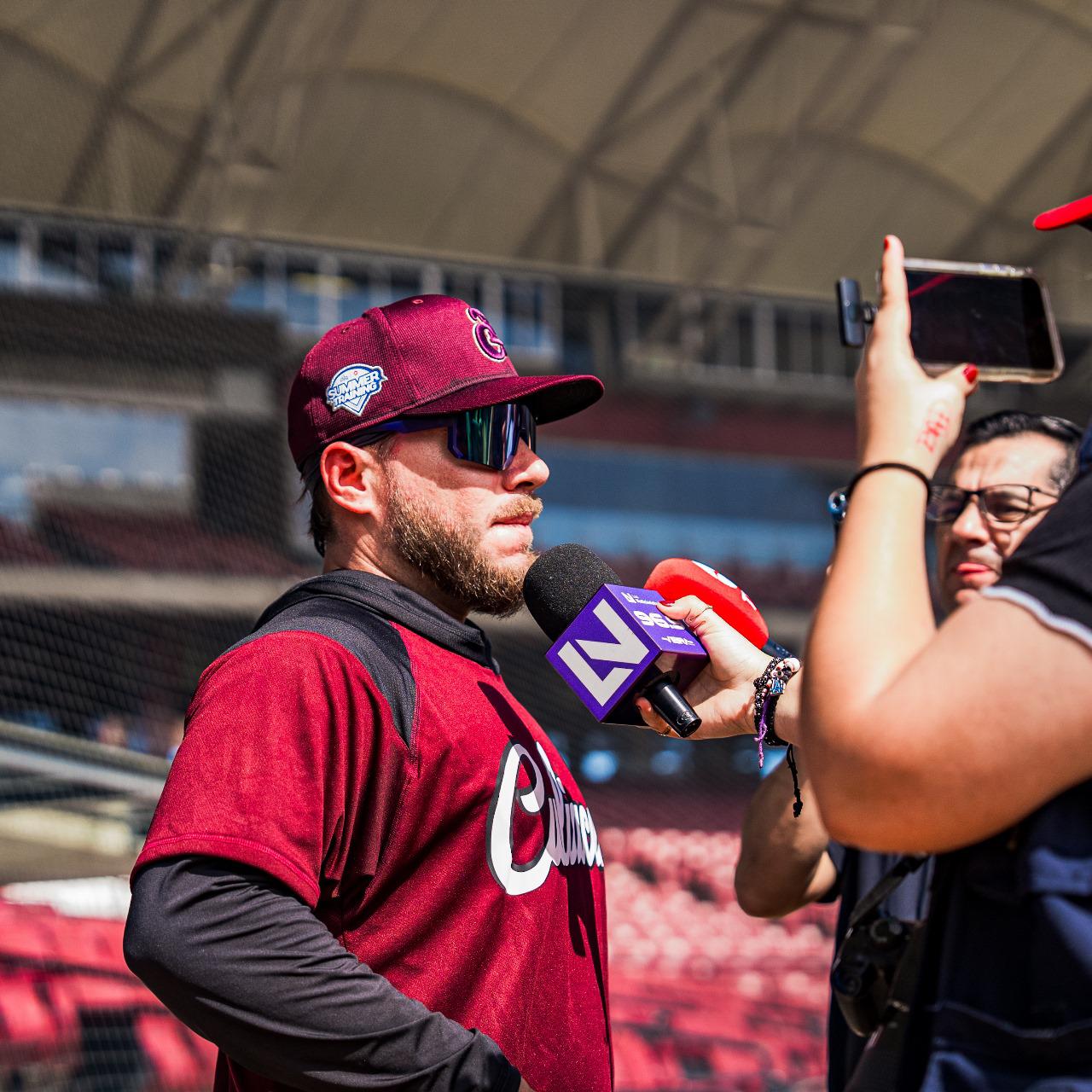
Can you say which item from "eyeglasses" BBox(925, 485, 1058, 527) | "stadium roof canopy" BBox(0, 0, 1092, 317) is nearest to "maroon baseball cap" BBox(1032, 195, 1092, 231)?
"eyeglasses" BBox(925, 485, 1058, 527)

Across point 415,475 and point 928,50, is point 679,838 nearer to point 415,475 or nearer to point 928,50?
point 928,50

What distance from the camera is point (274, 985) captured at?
1157mm

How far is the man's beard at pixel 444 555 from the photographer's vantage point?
5.09ft

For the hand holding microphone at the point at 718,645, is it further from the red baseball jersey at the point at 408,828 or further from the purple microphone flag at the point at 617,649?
the red baseball jersey at the point at 408,828

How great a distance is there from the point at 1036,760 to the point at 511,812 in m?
0.69

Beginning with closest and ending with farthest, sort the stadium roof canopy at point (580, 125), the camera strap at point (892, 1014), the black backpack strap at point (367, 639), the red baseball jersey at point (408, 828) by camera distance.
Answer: the camera strap at point (892, 1014)
the red baseball jersey at point (408, 828)
the black backpack strap at point (367, 639)
the stadium roof canopy at point (580, 125)

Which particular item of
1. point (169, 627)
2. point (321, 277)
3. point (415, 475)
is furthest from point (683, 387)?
point (415, 475)

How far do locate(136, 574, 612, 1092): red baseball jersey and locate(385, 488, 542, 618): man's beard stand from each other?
8cm

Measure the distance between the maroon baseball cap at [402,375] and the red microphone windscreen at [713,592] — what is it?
10.9 inches

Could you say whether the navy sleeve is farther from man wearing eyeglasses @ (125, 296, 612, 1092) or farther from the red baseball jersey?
the red baseball jersey

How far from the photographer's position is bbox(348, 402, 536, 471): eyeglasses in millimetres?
1549

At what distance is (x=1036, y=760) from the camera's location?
2.74ft

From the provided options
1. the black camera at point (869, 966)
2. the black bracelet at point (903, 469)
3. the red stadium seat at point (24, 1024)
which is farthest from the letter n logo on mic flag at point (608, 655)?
the red stadium seat at point (24, 1024)

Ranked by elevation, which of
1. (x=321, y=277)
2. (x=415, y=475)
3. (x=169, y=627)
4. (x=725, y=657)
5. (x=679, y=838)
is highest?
(x=321, y=277)
